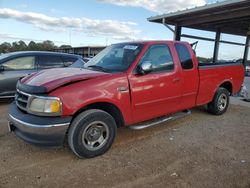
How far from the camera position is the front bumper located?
3320mm

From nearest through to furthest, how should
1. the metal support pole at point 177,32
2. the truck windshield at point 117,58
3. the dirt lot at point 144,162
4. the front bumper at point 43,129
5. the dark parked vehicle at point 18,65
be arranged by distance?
1. the dirt lot at point 144,162
2. the front bumper at point 43,129
3. the truck windshield at point 117,58
4. the dark parked vehicle at point 18,65
5. the metal support pole at point 177,32

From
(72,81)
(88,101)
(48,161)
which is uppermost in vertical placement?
(72,81)

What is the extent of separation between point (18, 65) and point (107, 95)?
15.6 ft

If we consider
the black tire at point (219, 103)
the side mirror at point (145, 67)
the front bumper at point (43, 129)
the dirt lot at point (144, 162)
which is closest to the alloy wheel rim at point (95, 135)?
the dirt lot at point (144, 162)

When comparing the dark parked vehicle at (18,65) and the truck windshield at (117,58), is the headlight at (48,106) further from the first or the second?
the dark parked vehicle at (18,65)

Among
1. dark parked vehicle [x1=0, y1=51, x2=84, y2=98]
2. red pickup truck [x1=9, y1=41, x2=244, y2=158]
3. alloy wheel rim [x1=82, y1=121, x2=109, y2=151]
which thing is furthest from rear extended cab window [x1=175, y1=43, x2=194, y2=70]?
dark parked vehicle [x1=0, y1=51, x2=84, y2=98]

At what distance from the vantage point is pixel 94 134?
379 cm

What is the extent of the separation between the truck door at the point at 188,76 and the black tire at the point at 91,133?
1919 mm

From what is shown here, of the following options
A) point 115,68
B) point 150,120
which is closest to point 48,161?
point 115,68

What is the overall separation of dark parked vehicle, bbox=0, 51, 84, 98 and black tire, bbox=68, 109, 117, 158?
3.31m

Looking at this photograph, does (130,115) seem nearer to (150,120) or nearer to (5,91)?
(150,120)

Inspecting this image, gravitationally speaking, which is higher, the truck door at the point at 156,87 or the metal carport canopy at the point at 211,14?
the metal carport canopy at the point at 211,14

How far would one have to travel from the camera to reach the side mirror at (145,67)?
4.12 meters

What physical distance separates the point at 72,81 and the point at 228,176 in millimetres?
2559
